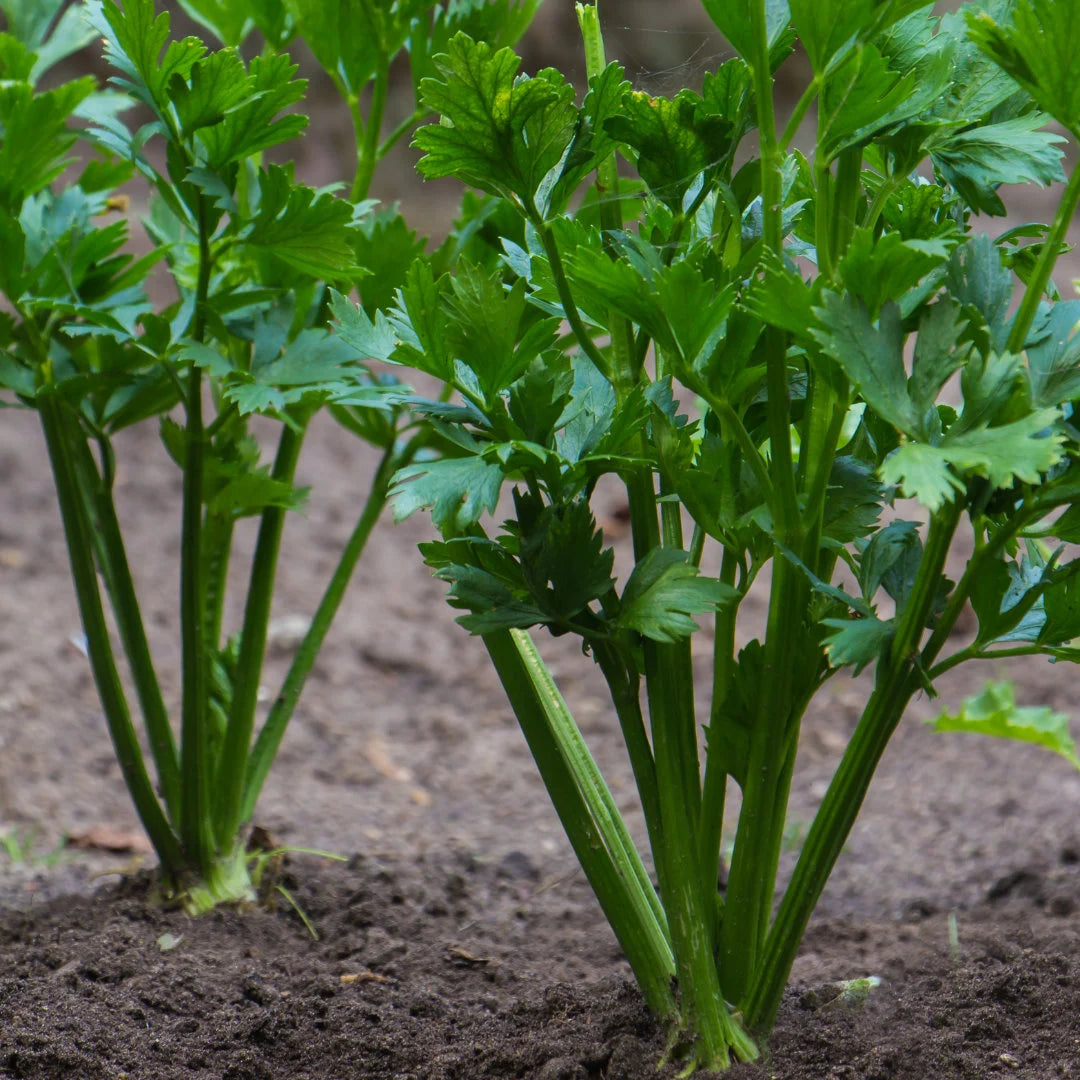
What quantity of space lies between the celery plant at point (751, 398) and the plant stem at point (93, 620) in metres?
0.46

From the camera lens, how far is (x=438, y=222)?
407cm

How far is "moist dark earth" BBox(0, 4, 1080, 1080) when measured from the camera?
0.98m

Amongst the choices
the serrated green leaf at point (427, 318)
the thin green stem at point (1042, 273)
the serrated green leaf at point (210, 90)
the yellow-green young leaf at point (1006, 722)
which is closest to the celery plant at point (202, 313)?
the serrated green leaf at point (210, 90)

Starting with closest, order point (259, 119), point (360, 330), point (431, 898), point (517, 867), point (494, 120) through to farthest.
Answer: point (494, 120) → point (360, 330) → point (259, 119) → point (431, 898) → point (517, 867)

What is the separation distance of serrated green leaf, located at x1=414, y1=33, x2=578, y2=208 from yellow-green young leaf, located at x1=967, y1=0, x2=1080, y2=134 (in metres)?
0.26

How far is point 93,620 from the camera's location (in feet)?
3.88

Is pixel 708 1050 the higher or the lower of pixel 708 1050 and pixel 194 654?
the lower

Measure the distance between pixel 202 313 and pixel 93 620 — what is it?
34cm

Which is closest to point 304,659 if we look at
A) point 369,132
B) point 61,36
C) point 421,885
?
point 421,885

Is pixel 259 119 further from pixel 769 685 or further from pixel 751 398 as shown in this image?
pixel 769 685

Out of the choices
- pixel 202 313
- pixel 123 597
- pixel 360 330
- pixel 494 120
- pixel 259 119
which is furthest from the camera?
pixel 123 597

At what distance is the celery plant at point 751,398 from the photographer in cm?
71

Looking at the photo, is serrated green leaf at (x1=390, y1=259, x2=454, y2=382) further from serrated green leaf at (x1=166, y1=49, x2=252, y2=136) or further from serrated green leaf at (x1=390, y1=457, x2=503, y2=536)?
serrated green leaf at (x1=166, y1=49, x2=252, y2=136)

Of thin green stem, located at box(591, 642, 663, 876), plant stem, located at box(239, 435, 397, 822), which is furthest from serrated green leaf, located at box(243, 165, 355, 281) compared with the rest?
thin green stem, located at box(591, 642, 663, 876)
